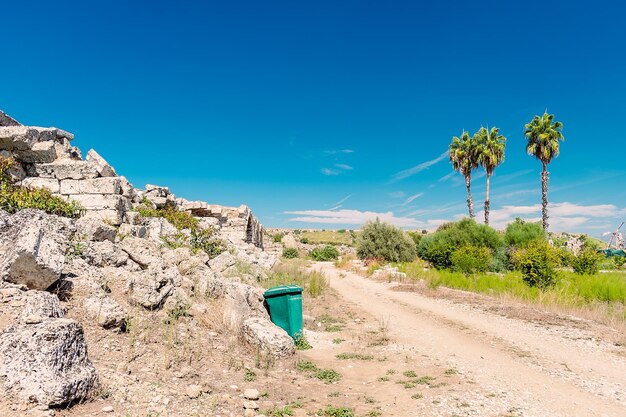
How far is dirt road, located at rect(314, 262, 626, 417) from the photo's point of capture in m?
5.26

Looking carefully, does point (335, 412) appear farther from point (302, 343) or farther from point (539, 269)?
point (539, 269)

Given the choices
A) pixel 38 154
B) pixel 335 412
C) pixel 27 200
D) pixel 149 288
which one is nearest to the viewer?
pixel 335 412

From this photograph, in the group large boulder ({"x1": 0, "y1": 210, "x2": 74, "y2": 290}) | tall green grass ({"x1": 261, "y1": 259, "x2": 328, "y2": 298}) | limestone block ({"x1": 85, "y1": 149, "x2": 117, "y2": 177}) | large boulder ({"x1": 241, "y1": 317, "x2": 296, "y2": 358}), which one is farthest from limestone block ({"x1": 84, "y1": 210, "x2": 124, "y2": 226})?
large boulder ({"x1": 241, "y1": 317, "x2": 296, "y2": 358})

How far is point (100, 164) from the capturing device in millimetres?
12305

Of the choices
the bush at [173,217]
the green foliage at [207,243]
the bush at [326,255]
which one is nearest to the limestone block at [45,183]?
the bush at [173,217]

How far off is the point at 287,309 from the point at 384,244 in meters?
21.7

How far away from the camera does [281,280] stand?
1366cm

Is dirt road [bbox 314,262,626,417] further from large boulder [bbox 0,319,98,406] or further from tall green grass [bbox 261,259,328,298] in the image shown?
large boulder [bbox 0,319,98,406]

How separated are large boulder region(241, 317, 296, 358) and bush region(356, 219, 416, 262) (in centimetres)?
2218

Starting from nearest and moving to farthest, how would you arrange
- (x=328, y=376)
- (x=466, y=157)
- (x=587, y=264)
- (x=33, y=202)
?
(x=328, y=376) → (x=33, y=202) → (x=587, y=264) → (x=466, y=157)

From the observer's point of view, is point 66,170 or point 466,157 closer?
point 66,170

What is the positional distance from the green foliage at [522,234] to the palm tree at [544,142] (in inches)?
240

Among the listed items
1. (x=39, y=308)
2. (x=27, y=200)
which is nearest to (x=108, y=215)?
(x=27, y=200)

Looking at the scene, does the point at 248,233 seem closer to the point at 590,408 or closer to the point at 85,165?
the point at 85,165
